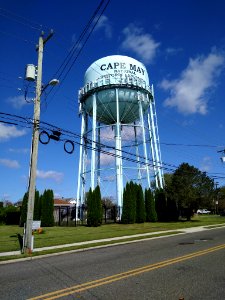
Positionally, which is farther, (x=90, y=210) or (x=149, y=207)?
(x=149, y=207)

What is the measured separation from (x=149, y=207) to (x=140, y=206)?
2.03m

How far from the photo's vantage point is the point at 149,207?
4100 centimetres

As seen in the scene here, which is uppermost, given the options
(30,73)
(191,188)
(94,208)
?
(30,73)

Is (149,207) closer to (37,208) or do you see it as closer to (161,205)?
(161,205)

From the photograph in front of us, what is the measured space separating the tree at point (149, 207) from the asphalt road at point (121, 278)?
2822 centimetres

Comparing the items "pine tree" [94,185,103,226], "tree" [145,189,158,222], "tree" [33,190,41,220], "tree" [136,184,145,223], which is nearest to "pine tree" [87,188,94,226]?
"pine tree" [94,185,103,226]

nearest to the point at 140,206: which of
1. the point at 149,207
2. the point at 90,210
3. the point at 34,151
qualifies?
the point at 149,207

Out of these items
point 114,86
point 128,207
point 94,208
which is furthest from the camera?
point 114,86

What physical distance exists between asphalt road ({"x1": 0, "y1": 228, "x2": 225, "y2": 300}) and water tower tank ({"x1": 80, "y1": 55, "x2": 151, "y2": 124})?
95.6 ft

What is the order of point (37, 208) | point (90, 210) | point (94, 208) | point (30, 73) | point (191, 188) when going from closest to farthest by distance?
point (30, 73)
point (90, 210)
point (94, 208)
point (37, 208)
point (191, 188)

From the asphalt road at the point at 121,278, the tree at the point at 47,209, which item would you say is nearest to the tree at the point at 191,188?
the tree at the point at 47,209

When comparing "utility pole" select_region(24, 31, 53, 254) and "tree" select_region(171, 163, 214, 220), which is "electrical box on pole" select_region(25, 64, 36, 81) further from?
"tree" select_region(171, 163, 214, 220)

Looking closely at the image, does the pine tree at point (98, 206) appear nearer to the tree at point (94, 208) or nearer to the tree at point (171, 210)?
the tree at point (94, 208)

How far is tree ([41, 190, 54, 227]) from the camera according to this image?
112 feet
